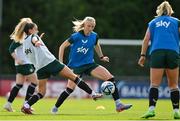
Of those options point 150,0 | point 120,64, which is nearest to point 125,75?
point 120,64

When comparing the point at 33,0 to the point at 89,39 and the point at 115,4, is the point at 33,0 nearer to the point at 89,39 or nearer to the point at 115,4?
the point at 115,4

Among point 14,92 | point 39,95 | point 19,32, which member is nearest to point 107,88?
point 39,95

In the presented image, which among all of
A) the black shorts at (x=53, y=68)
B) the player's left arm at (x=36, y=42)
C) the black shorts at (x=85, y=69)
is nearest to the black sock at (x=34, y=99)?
the black shorts at (x=53, y=68)

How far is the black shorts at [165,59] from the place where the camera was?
1573cm

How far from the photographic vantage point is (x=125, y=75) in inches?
1471

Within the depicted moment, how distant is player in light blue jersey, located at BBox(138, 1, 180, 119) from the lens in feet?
51.6

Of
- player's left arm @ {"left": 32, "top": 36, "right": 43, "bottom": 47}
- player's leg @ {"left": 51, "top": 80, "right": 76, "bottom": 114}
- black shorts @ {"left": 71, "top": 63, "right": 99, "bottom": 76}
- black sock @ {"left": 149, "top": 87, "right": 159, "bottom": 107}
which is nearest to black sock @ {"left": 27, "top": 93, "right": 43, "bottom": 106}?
player's leg @ {"left": 51, "top": 80, "right": 76, "bottom": 114}

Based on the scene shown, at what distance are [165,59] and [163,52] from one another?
0.14 m

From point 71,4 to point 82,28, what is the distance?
38.8 metres

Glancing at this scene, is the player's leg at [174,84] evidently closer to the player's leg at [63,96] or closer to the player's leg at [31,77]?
the player's leg at [63,96]

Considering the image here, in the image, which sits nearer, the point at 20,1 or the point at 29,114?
the point at 29,114

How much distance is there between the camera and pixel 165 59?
15766 millimetres

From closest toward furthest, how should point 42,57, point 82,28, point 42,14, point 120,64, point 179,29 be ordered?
point 179,29, point 42,57, point 82,28, point 120,64, point 42,14

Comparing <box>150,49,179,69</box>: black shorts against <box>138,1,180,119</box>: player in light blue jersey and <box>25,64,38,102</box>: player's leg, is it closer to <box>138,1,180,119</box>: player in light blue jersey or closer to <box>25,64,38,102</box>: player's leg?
<box>138,1,180,119</box>: player in light blue jersey
